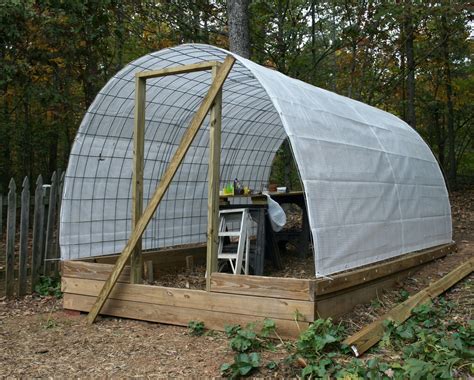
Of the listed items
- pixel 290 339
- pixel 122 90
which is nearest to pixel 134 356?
pixel 290 339

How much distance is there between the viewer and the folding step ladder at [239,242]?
20.2 ft

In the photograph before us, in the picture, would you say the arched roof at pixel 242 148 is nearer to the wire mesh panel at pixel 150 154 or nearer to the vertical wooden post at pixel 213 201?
the wire mesh panel at pixel 150 154

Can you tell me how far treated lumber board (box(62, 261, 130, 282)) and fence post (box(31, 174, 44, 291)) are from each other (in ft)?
2.74

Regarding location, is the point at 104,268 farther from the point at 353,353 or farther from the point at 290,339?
the point at 353,353

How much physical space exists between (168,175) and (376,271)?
7.95ft

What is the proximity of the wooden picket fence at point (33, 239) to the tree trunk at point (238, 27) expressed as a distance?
3.77 metres

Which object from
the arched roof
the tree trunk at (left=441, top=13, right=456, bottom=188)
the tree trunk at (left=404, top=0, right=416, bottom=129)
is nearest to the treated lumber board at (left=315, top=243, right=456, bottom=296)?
the arched roof

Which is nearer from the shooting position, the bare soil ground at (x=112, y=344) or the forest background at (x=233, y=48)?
the bare soil ground at (x=112, y=344)

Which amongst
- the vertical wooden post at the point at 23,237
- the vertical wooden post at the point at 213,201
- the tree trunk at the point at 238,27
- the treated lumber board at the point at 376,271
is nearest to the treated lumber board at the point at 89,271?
the vertical wooden post at the point at 23,237

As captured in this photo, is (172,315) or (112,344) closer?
(112,344)

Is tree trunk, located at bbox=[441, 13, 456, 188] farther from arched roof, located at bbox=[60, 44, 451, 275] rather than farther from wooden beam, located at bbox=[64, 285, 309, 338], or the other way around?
wooden beam, located at bbox=[64, 285, 309, 338]

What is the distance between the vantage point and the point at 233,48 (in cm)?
886

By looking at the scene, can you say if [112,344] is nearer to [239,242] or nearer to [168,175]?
[168,175]

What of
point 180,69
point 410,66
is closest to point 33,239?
point 180,69
